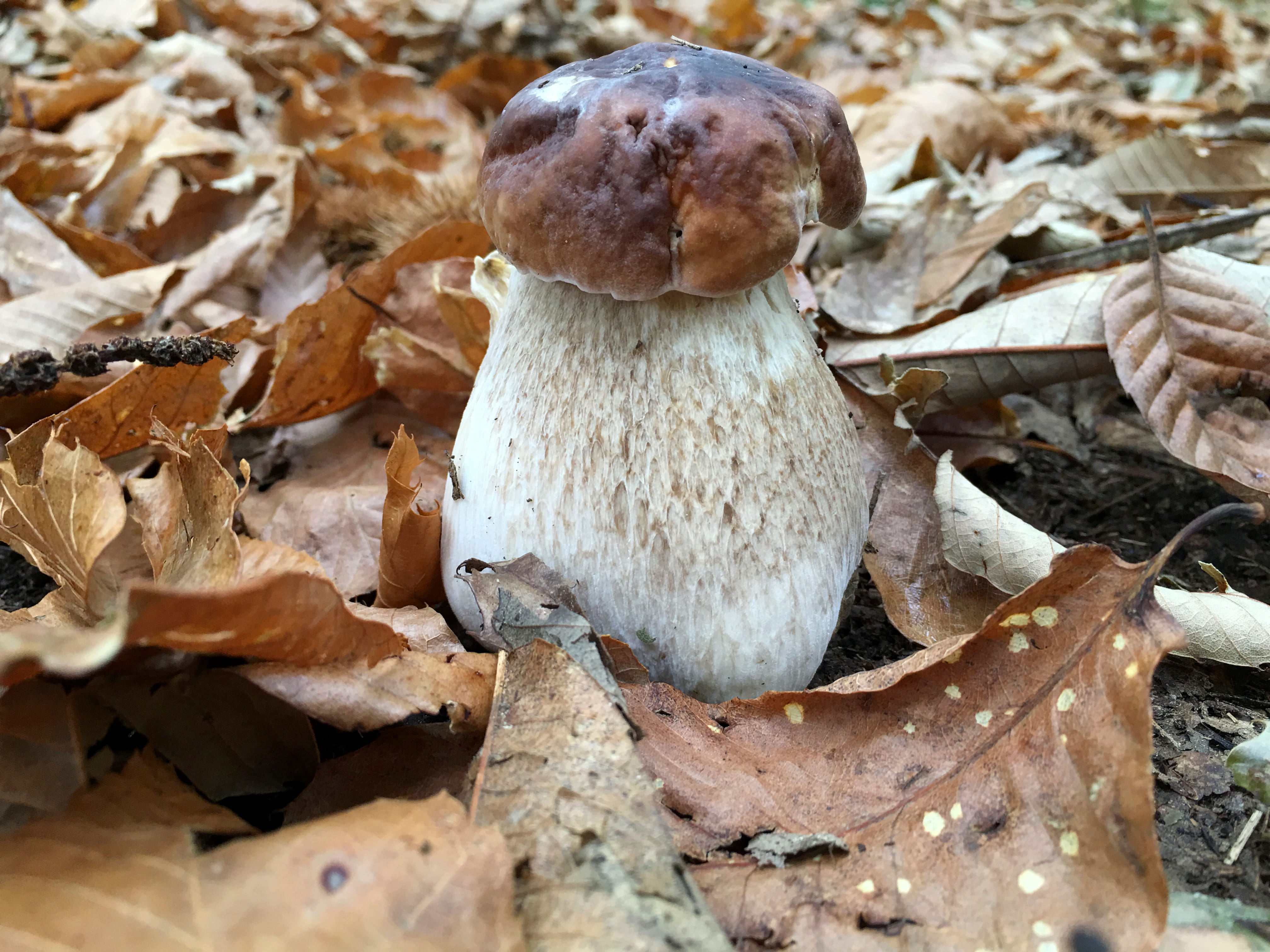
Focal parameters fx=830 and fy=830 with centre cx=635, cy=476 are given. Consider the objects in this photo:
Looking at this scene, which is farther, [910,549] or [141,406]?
[141,406]

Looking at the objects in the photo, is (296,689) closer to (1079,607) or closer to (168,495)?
(168,495)

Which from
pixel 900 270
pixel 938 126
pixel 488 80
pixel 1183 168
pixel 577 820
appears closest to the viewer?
pixel 577 820

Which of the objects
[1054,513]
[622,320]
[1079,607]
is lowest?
[1054,513]

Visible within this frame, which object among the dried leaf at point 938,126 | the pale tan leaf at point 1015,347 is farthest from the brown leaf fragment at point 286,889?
the dried leaf at point 938,126

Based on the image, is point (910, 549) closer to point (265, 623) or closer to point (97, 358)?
point (265, 623)

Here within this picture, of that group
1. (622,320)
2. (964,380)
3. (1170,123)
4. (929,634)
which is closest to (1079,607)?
(929,634)

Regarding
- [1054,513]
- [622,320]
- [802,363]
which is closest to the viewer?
[622,320]

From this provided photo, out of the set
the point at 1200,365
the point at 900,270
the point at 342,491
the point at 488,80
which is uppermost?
the point at 1200,365

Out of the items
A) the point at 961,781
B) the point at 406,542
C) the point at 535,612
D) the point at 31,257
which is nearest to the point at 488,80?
the point at 31,257
